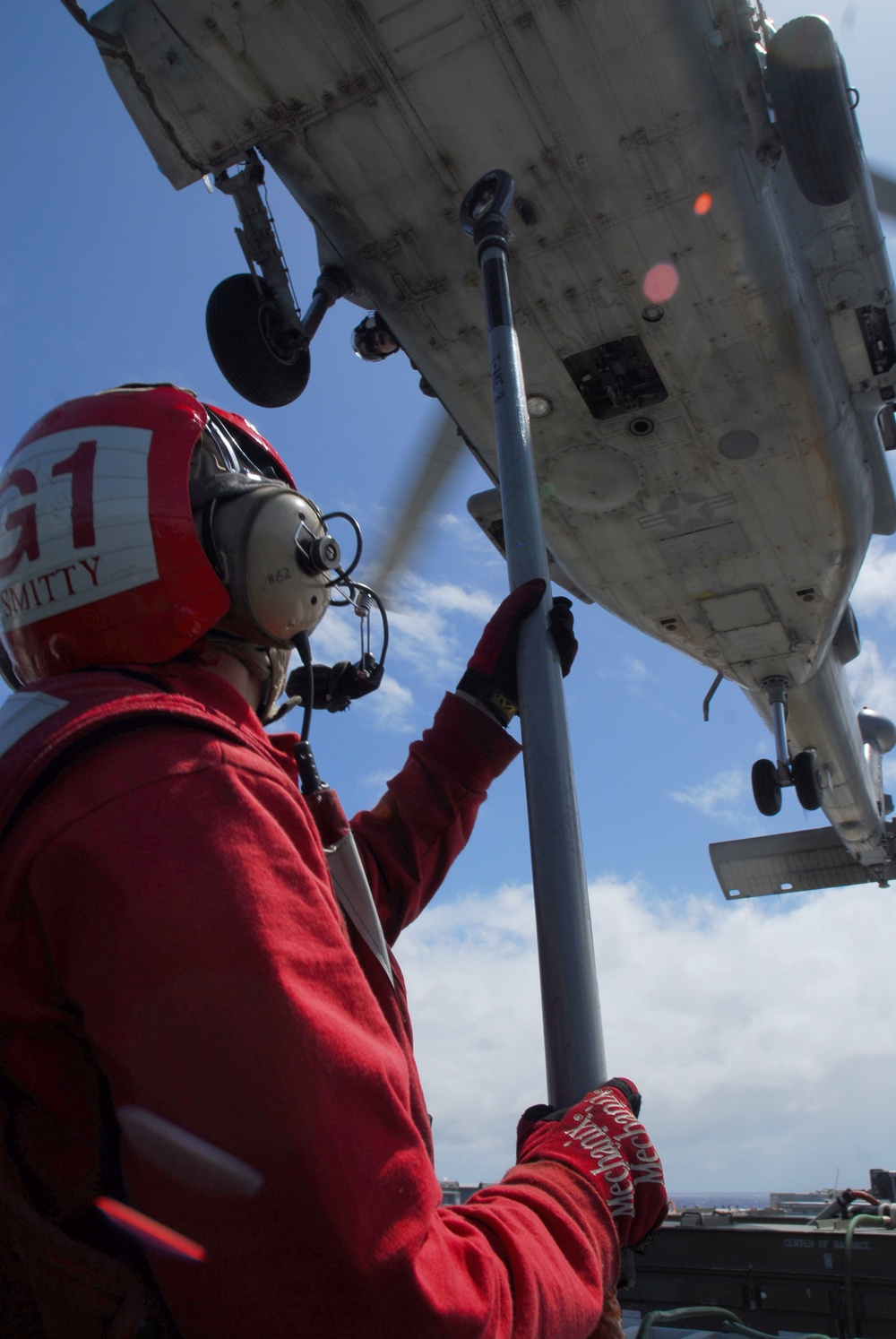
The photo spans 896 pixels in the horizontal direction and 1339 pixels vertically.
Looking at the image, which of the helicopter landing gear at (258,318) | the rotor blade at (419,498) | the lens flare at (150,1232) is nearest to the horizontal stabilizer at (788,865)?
the rotor blade at (419,498)

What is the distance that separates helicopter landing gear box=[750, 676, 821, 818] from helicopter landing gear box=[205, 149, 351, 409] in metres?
5.69

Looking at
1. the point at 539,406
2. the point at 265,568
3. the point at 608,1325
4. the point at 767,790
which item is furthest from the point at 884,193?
the point at 608,1325

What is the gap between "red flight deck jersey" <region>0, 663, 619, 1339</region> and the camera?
915 mm

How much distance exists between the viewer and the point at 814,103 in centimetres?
442

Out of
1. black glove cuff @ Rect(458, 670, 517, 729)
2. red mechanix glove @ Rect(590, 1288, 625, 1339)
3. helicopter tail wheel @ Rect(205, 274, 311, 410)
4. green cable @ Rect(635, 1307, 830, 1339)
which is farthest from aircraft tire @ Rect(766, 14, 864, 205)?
green cable @ Rect(635, 1307, 830, 1339)

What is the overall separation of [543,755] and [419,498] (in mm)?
5771

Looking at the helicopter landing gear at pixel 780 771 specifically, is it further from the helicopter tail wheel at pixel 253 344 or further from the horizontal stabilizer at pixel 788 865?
the helicopter tail wheel at pixel 253 344

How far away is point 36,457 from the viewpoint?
5.73 feet

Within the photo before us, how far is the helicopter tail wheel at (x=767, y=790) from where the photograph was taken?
9.69 meters

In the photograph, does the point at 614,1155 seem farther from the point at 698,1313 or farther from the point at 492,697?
the point at 698,1313

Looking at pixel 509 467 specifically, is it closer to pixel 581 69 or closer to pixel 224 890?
pixel 224 890

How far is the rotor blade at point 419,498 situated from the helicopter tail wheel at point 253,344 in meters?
2.75

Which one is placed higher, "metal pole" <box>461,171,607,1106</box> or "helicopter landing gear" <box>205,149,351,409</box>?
"helicopter landing gear" <box>205,149,351,409</box>

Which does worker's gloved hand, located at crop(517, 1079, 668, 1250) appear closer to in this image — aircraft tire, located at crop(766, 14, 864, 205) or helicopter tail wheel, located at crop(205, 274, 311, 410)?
helicopter tail wheel, located at crop(205, 274, 311, 410)
